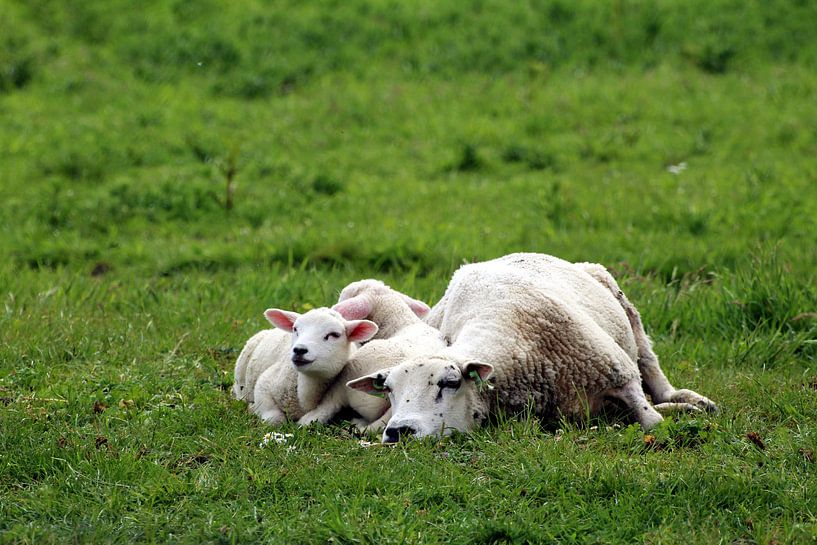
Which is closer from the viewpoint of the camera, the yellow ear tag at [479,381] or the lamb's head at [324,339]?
the yellow ear tag at [479,381]

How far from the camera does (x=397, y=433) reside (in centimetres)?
518

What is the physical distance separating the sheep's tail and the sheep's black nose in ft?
6.19

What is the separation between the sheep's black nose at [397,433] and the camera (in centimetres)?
518

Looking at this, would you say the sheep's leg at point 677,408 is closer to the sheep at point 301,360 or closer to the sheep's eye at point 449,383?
the sheep's eye at point 449,383

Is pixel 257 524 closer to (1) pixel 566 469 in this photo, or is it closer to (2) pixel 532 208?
(1) pixel 566 469

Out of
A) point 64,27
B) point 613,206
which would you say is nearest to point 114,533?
point 613,206

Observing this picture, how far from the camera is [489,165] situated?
1351 cm

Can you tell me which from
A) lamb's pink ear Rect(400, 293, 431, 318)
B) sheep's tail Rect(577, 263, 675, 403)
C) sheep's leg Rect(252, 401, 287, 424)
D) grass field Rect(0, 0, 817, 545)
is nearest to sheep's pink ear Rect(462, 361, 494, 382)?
grass field Rect(0, 0, 817, 545)


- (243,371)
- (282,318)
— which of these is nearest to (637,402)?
(282,318)

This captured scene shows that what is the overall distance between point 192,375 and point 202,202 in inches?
227

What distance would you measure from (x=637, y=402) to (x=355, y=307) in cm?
171

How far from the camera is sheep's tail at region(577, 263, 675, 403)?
6.47 metres

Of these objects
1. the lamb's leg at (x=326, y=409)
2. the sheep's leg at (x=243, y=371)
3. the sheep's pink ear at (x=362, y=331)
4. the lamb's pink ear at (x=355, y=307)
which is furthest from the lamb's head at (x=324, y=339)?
the sheep's leg at (x=243, y=371)

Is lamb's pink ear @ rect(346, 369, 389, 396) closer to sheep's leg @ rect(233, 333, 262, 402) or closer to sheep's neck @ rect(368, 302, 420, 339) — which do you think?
sheep's neck @ rect(368, 302, 420, 339)
